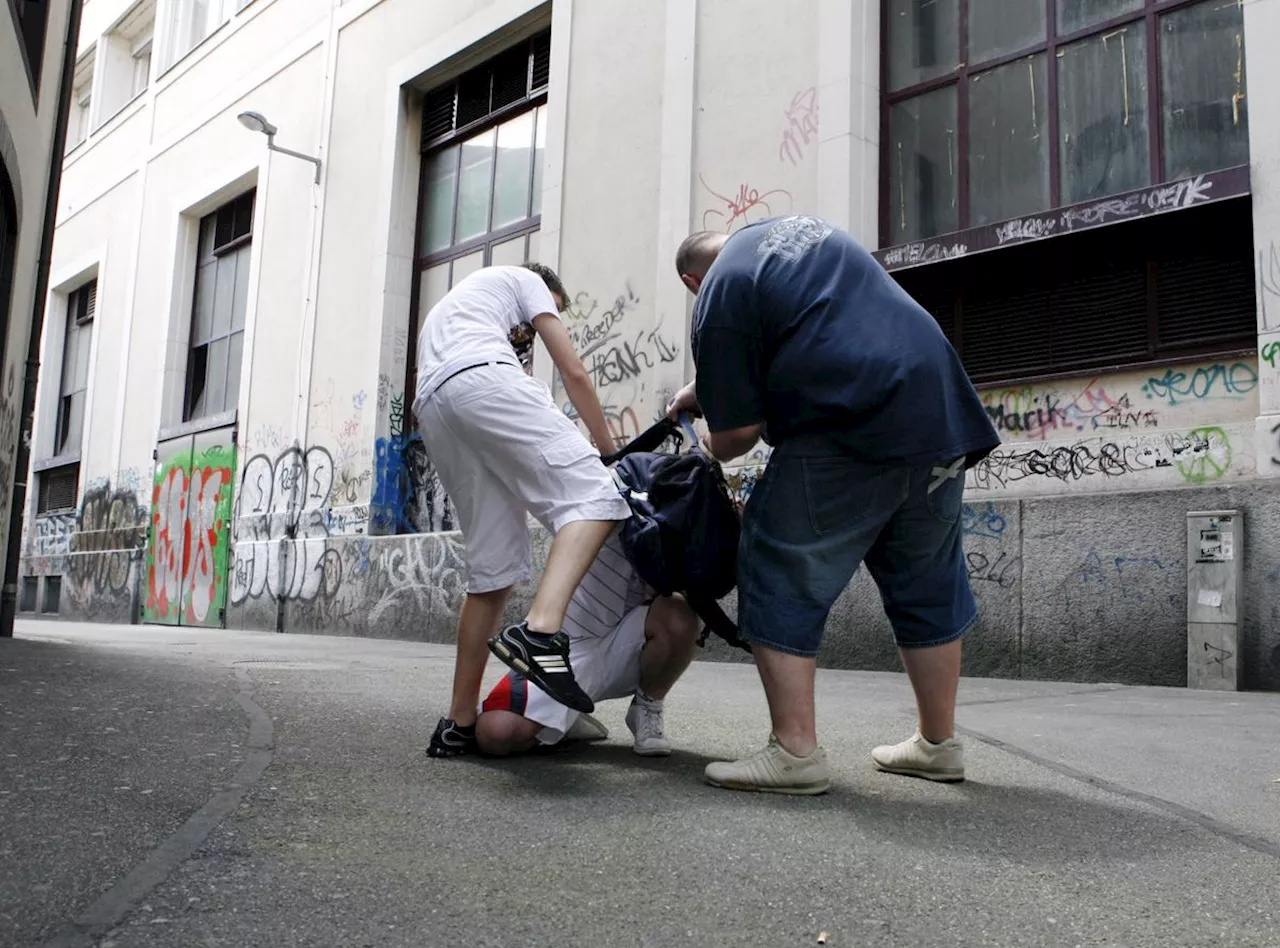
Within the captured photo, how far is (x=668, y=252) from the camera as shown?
8922 mm

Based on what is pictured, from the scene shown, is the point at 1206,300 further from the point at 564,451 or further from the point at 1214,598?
the point at 564,451

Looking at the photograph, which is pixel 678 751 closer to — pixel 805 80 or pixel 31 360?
pixel 805 80

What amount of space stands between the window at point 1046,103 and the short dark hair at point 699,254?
15.7ft

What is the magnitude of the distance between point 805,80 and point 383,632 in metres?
6.15

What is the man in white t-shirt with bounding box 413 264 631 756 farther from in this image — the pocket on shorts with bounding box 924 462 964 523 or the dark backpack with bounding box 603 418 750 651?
the pocket on shorts with bounding box 924 462 964 523

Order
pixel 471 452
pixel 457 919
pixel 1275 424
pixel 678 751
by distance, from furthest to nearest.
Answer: pixel 1275 424
pixel 678 751
pixel 471 452
pixel 457 919

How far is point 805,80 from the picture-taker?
8.23 metres

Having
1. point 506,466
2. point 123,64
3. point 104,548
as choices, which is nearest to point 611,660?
point 506,466

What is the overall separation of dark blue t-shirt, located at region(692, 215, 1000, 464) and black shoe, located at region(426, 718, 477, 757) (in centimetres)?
102

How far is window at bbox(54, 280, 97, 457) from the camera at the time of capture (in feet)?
63.7

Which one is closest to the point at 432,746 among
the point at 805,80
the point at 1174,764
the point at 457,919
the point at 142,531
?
the point at 457,919

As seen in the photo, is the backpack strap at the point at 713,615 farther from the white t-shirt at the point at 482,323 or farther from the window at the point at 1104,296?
the window at the point at 1104,296

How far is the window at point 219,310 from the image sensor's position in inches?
597

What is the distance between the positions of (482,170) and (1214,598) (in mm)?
8449
